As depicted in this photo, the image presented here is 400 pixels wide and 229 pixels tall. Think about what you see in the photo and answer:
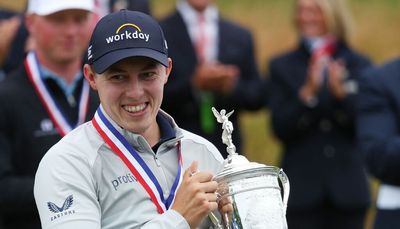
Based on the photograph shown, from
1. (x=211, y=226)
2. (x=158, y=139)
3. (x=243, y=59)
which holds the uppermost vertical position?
(x=243, y=59)

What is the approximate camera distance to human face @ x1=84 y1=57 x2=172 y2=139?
4.66 meters

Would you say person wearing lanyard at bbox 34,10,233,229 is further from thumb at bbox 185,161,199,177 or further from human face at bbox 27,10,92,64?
human face at bbox 27,10,92,64

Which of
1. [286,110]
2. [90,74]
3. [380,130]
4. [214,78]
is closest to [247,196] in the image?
[90,74]

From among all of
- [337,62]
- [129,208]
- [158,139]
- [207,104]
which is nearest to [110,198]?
[129,208]

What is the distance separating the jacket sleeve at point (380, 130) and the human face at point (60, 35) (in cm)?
179

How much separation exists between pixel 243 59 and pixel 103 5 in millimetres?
1153

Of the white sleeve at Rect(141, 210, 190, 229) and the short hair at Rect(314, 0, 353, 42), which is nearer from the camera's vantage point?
the white sleeve at Rect(141, 210, 190, 229)

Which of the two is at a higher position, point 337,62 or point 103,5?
point 103,5

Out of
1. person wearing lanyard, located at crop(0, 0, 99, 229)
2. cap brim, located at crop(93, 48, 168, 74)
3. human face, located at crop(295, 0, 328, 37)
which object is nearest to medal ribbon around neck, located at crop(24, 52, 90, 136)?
person wearing lanyard, located at crop(0, 0, 99, 229)

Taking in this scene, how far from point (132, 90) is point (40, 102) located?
212cm

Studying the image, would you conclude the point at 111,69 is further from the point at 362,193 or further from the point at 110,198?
the point at 362,193

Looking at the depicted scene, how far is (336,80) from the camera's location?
30.1 feet

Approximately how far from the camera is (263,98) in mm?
9352

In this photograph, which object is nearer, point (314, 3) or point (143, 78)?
point (143, 78)
